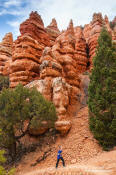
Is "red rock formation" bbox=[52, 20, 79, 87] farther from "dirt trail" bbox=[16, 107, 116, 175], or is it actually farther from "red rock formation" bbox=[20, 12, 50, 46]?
"dirt trail" bbox=[16, 107, 116, 175]

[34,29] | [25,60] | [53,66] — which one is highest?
[34,29]

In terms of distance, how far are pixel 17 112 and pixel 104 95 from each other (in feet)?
31.2

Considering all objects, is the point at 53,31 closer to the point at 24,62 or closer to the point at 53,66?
the point at 24,62

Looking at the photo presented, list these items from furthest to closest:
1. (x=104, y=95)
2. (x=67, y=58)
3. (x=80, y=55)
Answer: (x=80, y=55) → (x=67, y=58) → (x=104, y=95)

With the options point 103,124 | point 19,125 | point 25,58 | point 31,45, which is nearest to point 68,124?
point 103,124

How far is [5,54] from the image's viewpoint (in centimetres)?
3262

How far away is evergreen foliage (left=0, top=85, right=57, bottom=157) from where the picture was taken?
10.7 metres

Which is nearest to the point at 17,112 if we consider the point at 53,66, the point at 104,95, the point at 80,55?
the point at 104,95

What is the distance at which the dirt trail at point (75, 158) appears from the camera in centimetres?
774

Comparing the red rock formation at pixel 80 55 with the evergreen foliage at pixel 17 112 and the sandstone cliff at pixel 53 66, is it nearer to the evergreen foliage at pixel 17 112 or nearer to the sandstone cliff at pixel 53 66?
the sandstone cliff at pixel 53 66

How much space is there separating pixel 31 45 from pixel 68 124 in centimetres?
1827

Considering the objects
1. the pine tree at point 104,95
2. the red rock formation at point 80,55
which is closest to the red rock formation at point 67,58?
the red rock formation at point 80,55

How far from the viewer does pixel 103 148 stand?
1012 cm

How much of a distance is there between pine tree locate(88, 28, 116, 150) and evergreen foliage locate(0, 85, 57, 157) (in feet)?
15.7
